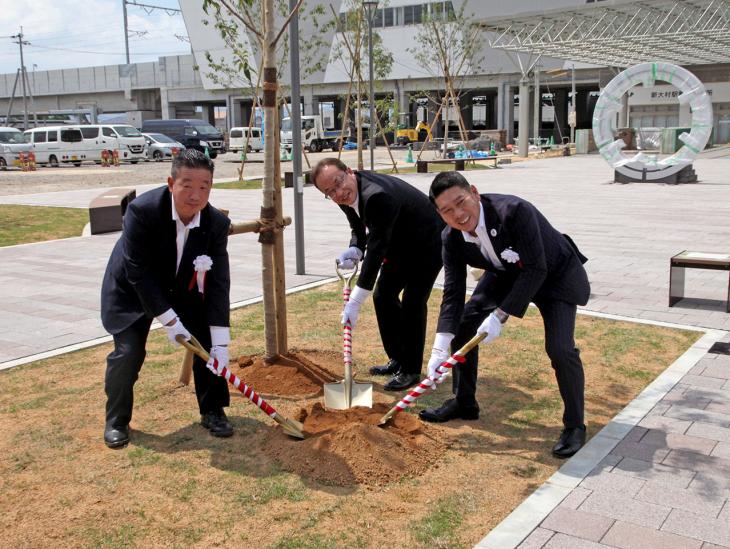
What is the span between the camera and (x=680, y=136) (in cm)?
1923

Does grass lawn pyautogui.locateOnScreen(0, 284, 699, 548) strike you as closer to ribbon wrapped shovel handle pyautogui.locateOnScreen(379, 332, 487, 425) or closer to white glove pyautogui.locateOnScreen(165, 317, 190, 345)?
ribbon wrapped shovel handle pyautogui.locateOnScreen(379, 332, 487, 425)

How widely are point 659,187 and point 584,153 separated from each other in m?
20.3

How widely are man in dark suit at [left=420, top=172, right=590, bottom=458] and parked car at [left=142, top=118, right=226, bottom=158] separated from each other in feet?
114

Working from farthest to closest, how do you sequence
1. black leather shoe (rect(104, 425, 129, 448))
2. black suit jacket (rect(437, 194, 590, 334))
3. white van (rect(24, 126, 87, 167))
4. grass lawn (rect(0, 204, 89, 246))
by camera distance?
white van (rect(24, 126, 87, 167))
grass lawn (rect(0, 204, 89, 246))
black leather shoe (rect(104, 425, 129, 448))
black suit jacket (rect(437, 194, 590, 334))

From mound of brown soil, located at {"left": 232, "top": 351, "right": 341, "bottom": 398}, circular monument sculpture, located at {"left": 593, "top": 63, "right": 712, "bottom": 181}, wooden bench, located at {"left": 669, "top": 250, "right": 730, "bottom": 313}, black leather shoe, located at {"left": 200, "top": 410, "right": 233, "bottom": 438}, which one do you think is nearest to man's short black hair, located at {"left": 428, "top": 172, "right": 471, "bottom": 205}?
black leather shoe, located at {"left": 200, "top": 410, "right": 233, "bottom": 438}

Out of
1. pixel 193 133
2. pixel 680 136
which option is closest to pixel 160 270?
pixel 680 136

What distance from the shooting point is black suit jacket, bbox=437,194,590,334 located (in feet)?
11.6

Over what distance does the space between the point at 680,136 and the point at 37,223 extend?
1588cm

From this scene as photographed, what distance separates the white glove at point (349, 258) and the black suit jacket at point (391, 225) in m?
0.09

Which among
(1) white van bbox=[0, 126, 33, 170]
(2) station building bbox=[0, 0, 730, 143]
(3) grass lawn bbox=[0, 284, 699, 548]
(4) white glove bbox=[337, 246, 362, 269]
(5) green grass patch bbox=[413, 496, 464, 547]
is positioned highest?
(2) station building bbox=[0, 0, 730, 143]

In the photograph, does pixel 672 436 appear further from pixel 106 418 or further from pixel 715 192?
pixel 715 192

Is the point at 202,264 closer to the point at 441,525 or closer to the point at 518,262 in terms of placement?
the point at 518,262

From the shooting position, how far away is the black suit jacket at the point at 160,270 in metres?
3.64

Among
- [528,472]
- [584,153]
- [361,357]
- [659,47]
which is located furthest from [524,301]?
[584,153]
